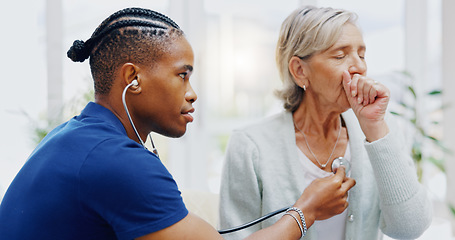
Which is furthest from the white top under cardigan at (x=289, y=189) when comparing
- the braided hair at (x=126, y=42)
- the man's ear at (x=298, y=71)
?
the braided hair at (x=126, y=42)

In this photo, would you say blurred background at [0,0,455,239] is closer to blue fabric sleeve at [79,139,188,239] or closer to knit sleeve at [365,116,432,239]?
knit sleeve at [365,116,432,239]

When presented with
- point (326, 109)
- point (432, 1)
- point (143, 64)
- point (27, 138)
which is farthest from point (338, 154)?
point (432, 1)

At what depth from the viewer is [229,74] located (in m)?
3.74

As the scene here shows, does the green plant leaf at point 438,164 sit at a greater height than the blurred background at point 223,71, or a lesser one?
lesser

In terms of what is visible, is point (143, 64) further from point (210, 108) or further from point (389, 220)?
point (210, 108)

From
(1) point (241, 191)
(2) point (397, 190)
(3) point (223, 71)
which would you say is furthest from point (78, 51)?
(3) point (223, 71)

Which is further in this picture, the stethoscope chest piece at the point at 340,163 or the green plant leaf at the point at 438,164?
the green plant leaf at the point at 438,164

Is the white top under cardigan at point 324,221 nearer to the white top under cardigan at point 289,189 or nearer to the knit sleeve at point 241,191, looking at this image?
the white top under cardigan at point 289,189

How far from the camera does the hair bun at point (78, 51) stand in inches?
38.2

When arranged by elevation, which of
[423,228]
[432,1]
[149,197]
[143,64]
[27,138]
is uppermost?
[432,1]

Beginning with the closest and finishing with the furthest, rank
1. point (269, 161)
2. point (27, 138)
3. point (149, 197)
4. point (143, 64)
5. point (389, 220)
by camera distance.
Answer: point (149, 197)
point (143, 64)
point (389, 220)
point (269, 161)
point (27, 138)

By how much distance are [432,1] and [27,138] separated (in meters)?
3.33

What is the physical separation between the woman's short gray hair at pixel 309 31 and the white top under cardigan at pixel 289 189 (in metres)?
0.26

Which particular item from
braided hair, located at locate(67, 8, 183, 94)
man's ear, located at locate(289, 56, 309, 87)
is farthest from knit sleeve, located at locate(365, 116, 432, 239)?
braided hair, located at locate(67, 8, 183, 94)
